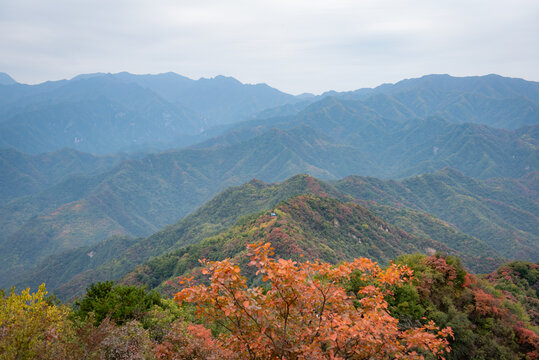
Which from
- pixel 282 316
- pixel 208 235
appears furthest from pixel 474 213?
pixel 282 316

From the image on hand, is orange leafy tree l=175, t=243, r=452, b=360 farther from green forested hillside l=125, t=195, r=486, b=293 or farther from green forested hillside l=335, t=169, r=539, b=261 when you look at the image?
green forested hillside l=335, t=169, r=539, b=261

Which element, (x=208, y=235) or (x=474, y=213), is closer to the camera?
(x=208, y=235)

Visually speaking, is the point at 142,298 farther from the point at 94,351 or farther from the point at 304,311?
the point at 304,311

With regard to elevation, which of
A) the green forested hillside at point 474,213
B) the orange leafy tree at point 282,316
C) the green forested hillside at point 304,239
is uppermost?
the orange leafy tree at point 282,316

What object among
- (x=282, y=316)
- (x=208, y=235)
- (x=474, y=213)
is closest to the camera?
(x=282, y=316)

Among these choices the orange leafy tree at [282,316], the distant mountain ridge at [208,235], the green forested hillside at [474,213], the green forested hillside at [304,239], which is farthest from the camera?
the green forested hillside at [474,213]

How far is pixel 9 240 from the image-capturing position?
19088 centimetres

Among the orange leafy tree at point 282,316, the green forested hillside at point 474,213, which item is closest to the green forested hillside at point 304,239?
the orange leafy tree at point 282,316

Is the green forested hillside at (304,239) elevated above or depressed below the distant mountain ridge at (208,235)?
above

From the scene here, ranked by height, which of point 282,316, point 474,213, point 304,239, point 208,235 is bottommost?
point 474,213

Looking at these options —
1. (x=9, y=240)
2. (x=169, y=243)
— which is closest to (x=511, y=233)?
(x=169, y=243)

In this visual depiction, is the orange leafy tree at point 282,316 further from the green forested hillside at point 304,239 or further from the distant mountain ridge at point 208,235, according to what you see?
the distant mountain ridge at point 208,235

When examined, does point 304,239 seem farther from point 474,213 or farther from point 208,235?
point 474,213

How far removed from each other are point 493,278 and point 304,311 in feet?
151
